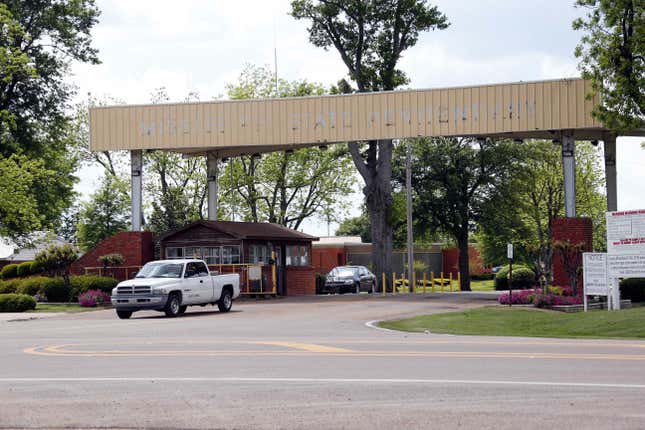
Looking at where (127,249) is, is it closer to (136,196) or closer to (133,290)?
(136,196)

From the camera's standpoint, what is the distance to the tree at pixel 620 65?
36781 millimetres

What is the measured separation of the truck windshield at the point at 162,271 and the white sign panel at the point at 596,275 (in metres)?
12.7

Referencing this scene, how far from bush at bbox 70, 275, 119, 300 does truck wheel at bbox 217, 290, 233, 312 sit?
869 centimetres

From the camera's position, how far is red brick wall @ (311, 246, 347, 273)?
7319 centimetres

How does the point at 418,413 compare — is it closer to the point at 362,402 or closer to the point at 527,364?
the point at 362,402

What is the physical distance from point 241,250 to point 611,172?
16.2 meters

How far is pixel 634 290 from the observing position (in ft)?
123

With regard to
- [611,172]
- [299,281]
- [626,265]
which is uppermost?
[611,172]

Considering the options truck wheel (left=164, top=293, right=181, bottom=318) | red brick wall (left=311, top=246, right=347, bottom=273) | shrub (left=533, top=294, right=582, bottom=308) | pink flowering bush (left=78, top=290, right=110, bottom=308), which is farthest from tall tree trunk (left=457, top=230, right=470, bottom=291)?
truck wheel (left=164, top=293, right=181, bottom=318)

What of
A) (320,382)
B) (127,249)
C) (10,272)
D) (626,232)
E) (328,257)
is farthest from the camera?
(328,257)

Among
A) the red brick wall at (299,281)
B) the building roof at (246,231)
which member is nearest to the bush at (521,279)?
the red brick wall at (299,281)

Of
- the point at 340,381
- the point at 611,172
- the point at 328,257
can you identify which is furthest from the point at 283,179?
the point at 340,381

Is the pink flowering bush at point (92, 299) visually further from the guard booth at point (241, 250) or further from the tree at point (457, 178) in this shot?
the tree at point (457, 178)

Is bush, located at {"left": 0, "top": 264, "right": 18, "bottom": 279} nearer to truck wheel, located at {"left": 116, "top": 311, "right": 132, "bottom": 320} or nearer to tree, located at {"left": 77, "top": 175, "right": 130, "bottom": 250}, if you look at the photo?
truck wheel, located at {"left": 116, "top": 311, "right": 132, "bottom": 320}
